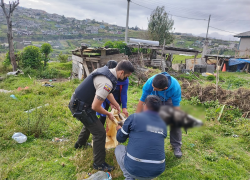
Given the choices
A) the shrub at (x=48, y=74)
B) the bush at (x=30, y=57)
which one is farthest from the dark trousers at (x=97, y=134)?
the bush at (x=30, y=57)

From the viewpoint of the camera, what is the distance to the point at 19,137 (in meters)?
3.32

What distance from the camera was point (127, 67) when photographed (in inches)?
96.3

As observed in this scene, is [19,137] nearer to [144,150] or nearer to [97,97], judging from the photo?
[97,97]

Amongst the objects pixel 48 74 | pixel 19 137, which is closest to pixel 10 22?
pixel 48 74

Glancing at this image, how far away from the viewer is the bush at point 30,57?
1228cm

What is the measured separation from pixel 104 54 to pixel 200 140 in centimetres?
805

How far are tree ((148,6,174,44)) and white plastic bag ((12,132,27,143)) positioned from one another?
2383 centimetres

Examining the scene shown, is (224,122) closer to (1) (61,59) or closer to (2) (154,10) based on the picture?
(1) (61,59)

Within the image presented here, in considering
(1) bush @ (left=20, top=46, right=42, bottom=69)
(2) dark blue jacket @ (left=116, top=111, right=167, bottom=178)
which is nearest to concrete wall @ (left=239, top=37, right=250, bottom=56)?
(1) bush @ (left=20, top=46, right=42, bottom=69)

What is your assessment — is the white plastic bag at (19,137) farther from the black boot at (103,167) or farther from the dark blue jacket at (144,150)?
the dark blue jacket at (144,150)

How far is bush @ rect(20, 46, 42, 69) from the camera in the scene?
12.3 m

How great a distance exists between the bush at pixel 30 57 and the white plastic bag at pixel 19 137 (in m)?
10.7

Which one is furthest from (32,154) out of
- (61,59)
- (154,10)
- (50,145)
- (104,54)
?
(154,10)

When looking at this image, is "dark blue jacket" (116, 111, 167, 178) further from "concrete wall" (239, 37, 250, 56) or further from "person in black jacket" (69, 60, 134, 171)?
"concrete wall" (239, 37, 250, 56)
